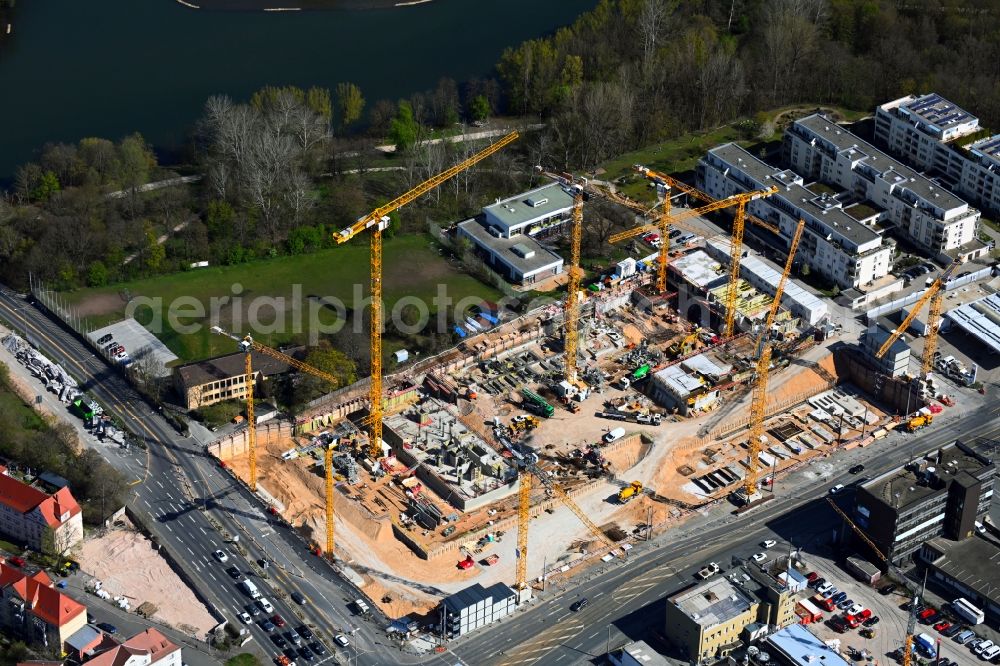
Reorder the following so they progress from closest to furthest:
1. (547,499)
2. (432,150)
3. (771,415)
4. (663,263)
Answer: (547,499), (771,415), (663,263), (432,150)

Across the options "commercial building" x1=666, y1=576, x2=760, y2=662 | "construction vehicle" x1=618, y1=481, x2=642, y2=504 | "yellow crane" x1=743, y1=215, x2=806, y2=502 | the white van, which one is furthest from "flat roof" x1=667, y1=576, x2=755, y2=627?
the white van

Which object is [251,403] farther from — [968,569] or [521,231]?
[968,569]

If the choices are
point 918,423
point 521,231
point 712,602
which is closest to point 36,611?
point 712,602

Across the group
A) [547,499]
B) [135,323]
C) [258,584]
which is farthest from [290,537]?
[135,323]

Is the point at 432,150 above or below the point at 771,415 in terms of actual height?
above

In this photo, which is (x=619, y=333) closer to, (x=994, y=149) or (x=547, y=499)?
(x=547, y=499)

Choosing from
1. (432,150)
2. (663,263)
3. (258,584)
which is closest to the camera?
(258,584)

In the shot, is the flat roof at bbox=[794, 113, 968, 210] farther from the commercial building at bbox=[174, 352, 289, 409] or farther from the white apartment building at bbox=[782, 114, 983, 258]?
the commercial building at bbox=[174, 352, 289, 409]

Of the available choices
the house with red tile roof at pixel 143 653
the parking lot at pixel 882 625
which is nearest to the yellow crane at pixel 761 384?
the parking lot at pixel 882 625
